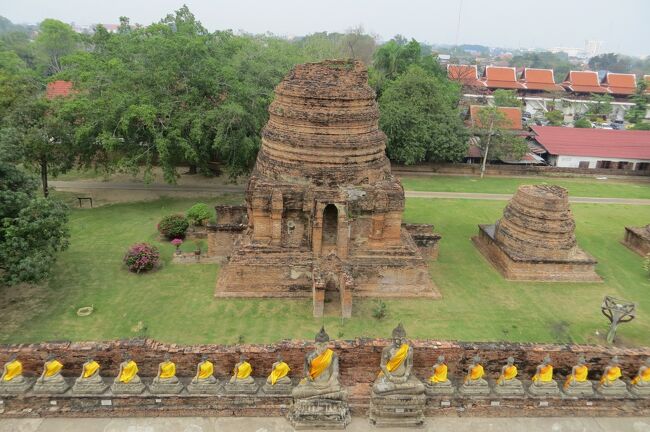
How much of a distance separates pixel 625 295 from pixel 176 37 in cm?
2425

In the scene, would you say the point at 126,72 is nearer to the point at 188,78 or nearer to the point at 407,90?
the point at 188,78

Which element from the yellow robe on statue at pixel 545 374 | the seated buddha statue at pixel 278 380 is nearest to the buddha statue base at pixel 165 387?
the seated buddha statue at pixel 278 380

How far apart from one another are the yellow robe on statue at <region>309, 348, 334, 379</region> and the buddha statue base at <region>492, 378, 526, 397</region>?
3.92 meters

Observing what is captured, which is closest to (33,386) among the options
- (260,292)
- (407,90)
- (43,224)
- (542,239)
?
(43,224)

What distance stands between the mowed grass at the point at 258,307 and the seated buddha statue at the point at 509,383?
4435 mm

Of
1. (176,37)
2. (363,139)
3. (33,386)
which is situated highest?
(176,37)

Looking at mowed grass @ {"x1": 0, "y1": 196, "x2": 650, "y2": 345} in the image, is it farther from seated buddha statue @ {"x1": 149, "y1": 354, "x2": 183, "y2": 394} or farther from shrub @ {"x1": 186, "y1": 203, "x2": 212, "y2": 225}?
seated buddha statue @ {"x1": 149, "y1": 354, "x2": 183, "y2": 394}

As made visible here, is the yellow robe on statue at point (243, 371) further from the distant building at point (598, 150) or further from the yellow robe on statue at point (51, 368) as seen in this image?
the distant building at point (598, 150)

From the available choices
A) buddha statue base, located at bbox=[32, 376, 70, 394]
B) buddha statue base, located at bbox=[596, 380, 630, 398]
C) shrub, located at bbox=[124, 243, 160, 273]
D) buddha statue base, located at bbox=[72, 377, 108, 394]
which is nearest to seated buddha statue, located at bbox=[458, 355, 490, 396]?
buddha statue base, located at bbox=[596, 380, 630, 398]

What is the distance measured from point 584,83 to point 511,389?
70.2 meters

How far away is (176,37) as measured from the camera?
25094 mm

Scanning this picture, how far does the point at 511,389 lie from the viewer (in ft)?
34.5

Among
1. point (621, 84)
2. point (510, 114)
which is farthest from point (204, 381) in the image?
point (621, 84)

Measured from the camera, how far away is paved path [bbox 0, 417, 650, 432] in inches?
383
